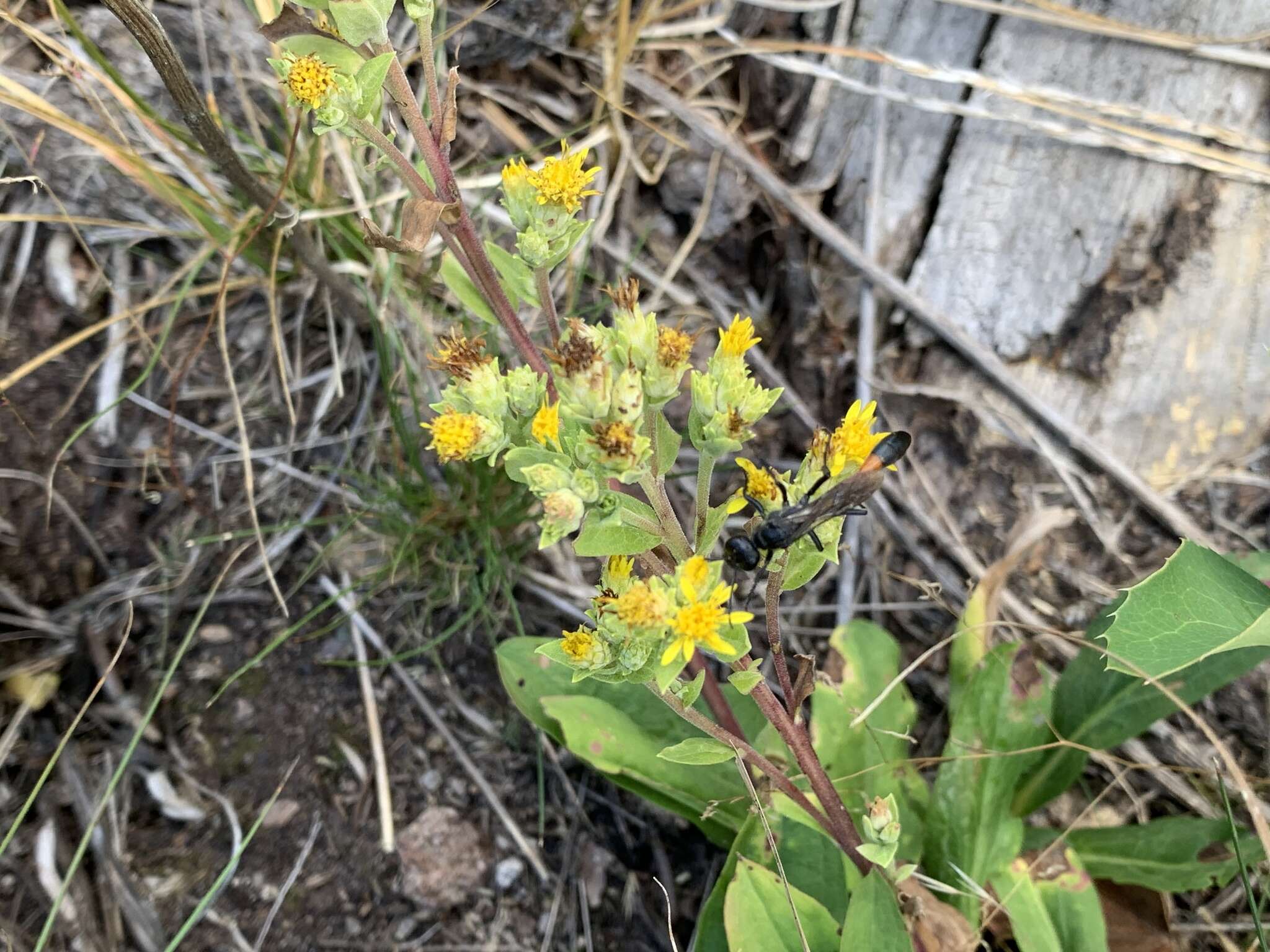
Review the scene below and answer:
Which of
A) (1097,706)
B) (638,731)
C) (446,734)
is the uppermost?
(1097,706)

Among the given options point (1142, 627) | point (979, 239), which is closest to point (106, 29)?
point (979, 239)

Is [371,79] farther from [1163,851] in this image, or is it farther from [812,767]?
[1163,851]

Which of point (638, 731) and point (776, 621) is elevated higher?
point (776, 621)

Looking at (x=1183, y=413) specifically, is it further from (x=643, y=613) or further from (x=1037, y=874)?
(x=643, y=613)

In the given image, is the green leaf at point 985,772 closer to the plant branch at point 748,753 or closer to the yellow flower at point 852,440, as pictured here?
the plant branch at point 748,753

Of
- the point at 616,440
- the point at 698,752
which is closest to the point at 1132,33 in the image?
the point at 616,440

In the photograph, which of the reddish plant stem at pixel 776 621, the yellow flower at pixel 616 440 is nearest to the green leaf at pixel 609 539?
the yellow flower at pixel 616 440
